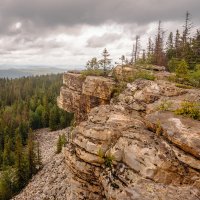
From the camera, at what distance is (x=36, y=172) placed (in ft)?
196

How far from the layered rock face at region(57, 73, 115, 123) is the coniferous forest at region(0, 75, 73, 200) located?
695 inches

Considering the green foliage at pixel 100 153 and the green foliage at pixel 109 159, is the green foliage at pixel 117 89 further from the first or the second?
the green foliage at pixel 109 159

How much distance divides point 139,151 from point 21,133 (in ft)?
284

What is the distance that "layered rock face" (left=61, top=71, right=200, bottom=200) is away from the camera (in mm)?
14656

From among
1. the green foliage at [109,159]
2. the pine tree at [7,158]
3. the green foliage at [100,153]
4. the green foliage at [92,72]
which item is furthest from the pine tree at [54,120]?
the green foliage at [109,159]

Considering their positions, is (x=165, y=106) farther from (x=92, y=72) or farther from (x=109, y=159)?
(x=92, y=72)

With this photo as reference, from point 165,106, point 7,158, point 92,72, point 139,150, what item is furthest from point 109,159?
point 7,158

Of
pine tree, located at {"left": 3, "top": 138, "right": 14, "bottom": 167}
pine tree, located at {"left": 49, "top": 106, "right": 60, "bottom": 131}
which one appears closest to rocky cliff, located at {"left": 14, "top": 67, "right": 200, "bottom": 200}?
pine tree, located at {"left": 3, "top": 138, "right": 14, "bottom": 167}

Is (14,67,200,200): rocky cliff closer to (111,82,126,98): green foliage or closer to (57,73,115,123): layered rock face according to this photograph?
(111,82,126,98): green foliage

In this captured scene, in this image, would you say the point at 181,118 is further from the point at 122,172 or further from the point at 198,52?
the point at 198,52

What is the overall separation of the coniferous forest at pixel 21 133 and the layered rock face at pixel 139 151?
127ft

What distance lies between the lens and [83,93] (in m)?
42.6

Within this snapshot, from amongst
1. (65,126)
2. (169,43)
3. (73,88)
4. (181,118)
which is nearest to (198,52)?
(169,43)

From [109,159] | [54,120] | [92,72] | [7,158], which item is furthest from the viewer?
[54,120]
